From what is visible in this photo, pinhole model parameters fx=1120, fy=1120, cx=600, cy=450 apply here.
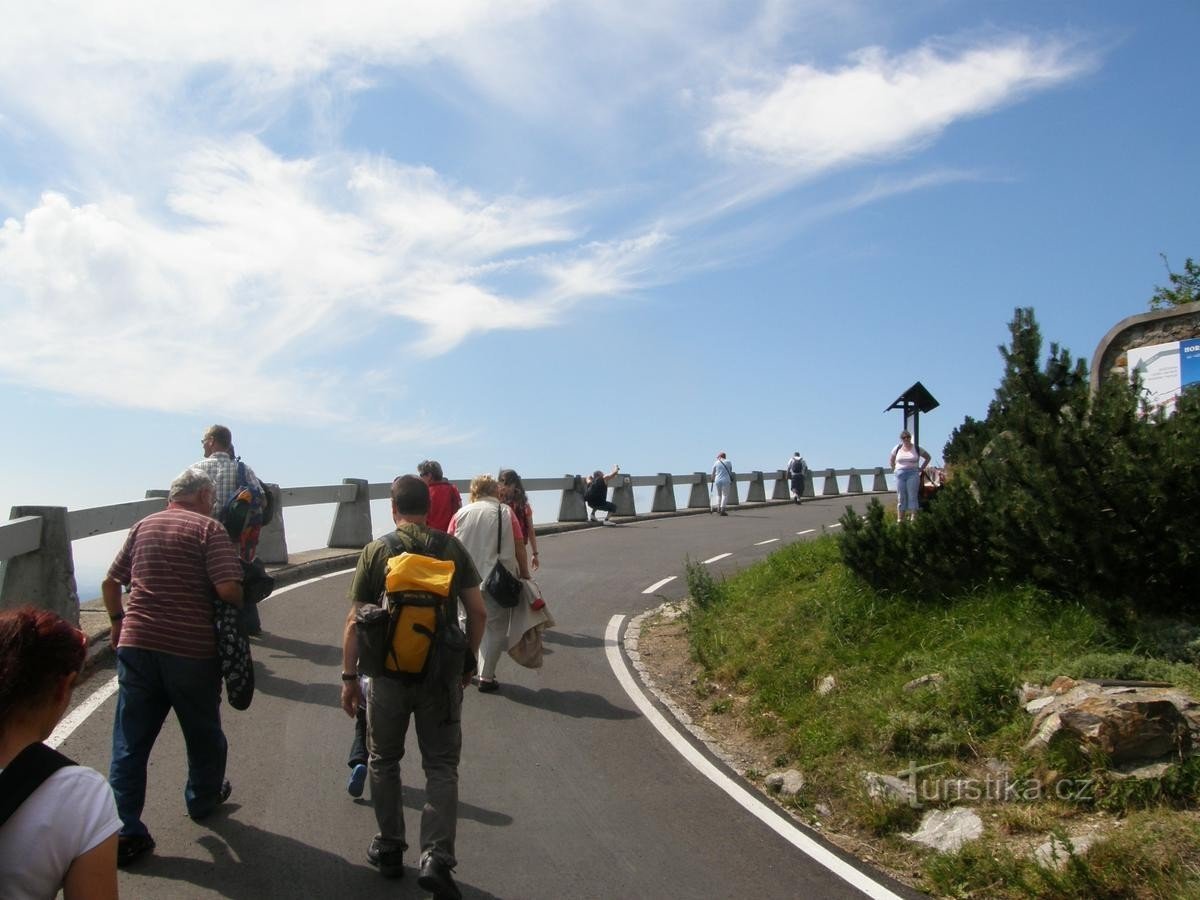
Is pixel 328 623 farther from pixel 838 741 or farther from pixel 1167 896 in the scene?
pixel 1167 896

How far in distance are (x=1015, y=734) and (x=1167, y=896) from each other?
6.73 ft

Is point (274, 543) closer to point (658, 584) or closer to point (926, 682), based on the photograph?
point (658, 584)

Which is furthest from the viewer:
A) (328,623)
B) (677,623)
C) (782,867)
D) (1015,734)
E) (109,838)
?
(677,623)

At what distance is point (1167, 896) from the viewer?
16.7 feet

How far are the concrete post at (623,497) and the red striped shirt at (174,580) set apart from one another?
24.8 metres

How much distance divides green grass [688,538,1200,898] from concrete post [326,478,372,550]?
7.93m

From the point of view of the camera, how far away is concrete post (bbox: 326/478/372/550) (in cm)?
1777

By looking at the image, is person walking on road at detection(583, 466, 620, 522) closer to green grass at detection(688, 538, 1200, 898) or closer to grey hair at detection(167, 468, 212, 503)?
green grass at detection(688, 538, 1200, 898)

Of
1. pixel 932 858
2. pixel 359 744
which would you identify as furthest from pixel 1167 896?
pixel 359 744

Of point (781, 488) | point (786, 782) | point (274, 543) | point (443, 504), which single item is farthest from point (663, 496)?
point (786, 782)

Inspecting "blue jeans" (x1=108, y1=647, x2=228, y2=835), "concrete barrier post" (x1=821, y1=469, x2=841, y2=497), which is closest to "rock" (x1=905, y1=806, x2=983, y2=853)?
"blue jeans" (x1=108, y1=647, x2=228, y2=835)

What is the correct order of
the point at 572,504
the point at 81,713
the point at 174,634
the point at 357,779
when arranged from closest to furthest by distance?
the point at 174,634, the point at 357,779, the point at 81,713, the point at 572,504

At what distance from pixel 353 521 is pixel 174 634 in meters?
12.3

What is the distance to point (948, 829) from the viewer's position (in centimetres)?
635
